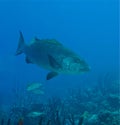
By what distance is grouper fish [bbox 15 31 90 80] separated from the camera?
199 inches

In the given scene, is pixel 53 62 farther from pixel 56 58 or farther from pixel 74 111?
pixel 74 111

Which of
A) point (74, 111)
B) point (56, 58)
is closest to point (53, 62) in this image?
point (56, 58)

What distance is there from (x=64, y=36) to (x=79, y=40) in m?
12.8

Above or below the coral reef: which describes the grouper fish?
below

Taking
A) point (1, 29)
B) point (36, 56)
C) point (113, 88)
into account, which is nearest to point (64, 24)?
point (1, 29)

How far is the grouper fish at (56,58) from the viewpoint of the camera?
506 cm

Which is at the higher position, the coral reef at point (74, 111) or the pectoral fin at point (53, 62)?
the coral reef at point (74, 111)

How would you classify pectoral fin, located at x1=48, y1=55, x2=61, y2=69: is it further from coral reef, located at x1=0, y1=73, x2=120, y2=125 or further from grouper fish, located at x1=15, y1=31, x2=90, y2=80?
coral reef, located at x1=0, y1=73, x2=120, y2=125

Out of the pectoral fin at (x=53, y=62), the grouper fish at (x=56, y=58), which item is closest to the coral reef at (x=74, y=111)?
the grouper fish at (x=56, y=58)

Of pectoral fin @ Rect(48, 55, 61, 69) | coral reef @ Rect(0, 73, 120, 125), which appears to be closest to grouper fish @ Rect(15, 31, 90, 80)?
pectoral fin @ Rect(48, 55, 61, 69)

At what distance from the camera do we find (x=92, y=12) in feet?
603

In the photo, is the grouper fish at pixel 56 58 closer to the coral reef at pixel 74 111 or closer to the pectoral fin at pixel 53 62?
the pectoral fin at pixel 53 62

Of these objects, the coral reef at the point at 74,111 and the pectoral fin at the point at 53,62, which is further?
the coral reef at the point at 74,111

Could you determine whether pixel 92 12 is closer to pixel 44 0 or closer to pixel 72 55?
pixel 44 0
